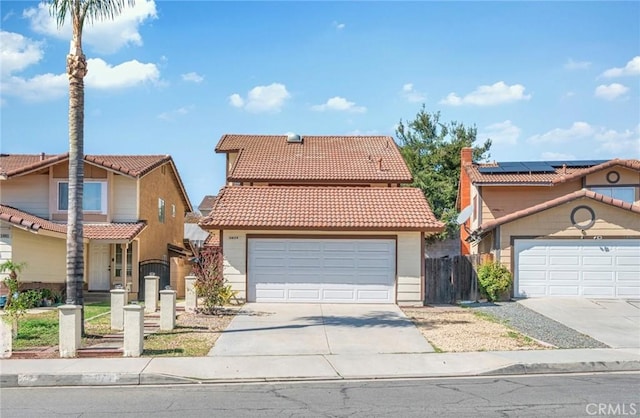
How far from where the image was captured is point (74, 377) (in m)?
9.24

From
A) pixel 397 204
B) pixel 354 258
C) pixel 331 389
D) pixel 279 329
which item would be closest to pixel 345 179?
pixel 397 204

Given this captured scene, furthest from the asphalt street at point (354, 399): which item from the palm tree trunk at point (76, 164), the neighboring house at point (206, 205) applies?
the neighboring house at point (206, 205)

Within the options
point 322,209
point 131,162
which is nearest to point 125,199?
point 131,162

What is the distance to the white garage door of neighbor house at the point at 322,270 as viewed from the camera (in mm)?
18516

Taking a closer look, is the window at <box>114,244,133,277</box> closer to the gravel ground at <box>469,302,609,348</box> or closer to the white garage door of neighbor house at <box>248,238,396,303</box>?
the white garage door of neighbor house at <box>248,238,396,303</box>

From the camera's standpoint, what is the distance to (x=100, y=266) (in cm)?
2312

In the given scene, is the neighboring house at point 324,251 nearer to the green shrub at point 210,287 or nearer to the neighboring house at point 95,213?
the green shrub at point 210,287

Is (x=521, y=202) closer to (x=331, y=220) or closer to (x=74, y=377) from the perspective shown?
(x=331, y=220)

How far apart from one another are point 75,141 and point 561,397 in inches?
431

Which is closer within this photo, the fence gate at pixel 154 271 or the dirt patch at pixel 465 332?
the dirt patch at pixel 465 332

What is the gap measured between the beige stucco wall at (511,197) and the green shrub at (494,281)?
6.37 m

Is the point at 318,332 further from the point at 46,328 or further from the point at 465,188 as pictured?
the point at 465,188

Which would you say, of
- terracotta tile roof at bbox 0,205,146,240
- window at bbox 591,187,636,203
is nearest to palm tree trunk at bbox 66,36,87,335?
terracotta tile roof at bbox 0,205,146,240

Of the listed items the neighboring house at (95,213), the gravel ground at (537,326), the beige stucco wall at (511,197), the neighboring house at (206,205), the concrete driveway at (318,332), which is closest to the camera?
the concrete driveway at (318,332)
